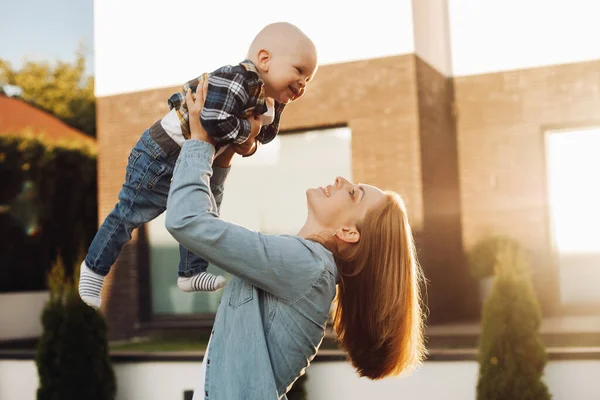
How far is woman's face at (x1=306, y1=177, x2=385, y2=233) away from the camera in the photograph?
2428 mm

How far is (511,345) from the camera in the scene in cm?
542

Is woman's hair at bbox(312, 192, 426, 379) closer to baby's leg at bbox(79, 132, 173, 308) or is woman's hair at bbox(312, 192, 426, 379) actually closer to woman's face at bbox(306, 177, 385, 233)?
woman's face at bbox(306, 177, 385, 233)

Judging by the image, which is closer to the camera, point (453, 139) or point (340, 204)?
point (340, 204)

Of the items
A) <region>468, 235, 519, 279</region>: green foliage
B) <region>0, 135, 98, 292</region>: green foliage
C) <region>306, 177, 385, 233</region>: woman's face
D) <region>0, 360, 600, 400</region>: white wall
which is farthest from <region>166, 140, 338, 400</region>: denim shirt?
<region>0, 135, 98, 292</region>: green foliage

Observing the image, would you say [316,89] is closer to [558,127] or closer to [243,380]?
[558,127]

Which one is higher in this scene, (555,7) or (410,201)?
(555,7)

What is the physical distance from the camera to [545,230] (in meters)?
8.16

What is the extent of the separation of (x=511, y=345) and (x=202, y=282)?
10.8 feet

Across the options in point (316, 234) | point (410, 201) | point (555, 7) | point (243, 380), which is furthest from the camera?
point (555, 7)

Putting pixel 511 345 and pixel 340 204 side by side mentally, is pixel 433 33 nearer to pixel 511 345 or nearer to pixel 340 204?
pixel 511 345

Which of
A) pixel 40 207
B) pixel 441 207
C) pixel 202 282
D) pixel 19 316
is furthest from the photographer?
pixel 40 207

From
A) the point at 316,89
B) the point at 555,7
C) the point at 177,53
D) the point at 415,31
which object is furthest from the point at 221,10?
the point at 555,7

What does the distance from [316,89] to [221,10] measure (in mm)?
1281

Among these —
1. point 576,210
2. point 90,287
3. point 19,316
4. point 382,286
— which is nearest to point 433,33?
point 576,210
